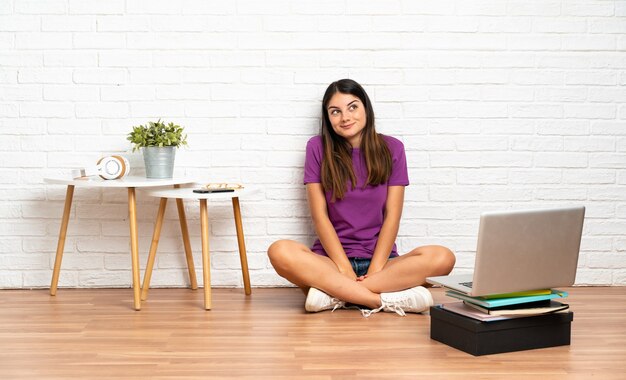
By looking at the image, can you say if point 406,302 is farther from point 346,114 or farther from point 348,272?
point 346,114

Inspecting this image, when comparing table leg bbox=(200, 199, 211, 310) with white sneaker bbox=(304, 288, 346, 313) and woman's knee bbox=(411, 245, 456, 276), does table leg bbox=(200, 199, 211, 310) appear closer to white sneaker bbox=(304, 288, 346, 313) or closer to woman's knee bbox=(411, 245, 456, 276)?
white sneaker bbox=(304, 288, 346, 313)

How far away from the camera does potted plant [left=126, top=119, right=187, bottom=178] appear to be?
3.05m

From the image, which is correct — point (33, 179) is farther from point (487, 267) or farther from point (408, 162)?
point (487, 267)

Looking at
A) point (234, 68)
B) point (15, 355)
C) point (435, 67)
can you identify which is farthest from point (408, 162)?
point (15, 355)

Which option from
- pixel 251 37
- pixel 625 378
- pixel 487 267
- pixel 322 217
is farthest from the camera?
pixel 251 37

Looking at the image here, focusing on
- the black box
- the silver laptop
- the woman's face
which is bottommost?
the black box

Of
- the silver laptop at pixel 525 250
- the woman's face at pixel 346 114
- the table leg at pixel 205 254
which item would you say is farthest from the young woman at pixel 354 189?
the silver laptop at pixel 525 250

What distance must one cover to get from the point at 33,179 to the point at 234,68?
0.96 meters

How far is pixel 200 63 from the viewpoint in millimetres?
3305

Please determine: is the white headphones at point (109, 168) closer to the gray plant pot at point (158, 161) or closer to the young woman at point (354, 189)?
the gray plant pot at point (158, 161)

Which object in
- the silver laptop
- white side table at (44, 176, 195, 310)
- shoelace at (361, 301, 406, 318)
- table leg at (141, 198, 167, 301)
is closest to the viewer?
the silver laptop

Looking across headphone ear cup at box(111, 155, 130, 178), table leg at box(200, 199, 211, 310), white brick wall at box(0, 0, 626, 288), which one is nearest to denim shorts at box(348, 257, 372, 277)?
white brick wall at box(0, 0, 626, 288)

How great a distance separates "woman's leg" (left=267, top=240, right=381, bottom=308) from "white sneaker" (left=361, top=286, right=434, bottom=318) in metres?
0.03

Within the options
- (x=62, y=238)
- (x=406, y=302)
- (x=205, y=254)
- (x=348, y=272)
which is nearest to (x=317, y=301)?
(x=348, y=272)
